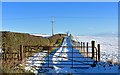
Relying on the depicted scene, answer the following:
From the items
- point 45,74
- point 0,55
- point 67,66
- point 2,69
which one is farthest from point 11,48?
point 2,69

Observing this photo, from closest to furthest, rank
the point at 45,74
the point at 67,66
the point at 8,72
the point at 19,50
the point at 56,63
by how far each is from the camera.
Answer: the point at 8,72
the point at 45,74
the point at 67,66
the point at 56,63
the point at 19,50

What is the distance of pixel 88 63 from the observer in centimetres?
1497

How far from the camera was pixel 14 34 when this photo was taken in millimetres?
15500

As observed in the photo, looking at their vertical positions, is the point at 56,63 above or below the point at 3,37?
below

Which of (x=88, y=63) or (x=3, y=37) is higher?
(x=3, y=37)

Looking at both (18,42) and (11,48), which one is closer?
(11,48)

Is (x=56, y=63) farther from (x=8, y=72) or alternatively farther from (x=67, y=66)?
(x=8, y=72)

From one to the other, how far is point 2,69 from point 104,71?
479 cm

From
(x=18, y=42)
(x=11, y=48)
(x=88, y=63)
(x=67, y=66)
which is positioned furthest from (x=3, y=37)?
(x=88, y=63)

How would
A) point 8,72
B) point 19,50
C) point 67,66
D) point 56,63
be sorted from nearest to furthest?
1. point 8,72
2. point 67,66
3. point 56,63
4. point 19,50

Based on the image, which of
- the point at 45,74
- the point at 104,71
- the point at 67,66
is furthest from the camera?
the point at 67,66

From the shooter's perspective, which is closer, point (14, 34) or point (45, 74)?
point (45, 74)

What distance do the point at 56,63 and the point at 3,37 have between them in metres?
3.05

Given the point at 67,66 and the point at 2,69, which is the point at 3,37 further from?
the point at 2,69
